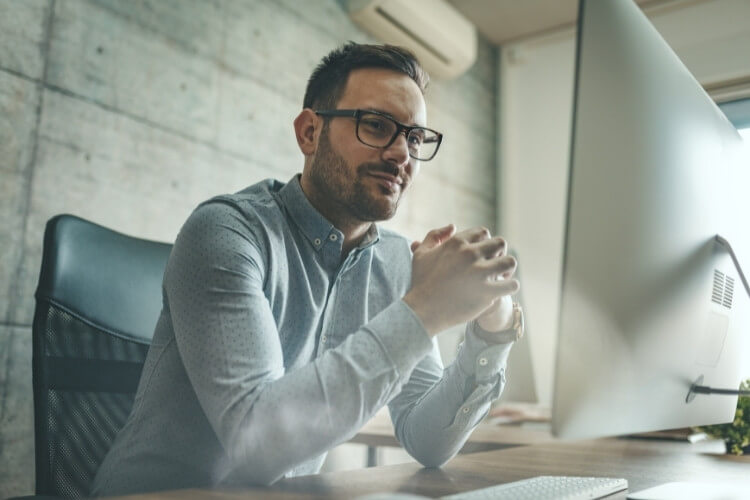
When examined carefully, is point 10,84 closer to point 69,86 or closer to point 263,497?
point 69,86

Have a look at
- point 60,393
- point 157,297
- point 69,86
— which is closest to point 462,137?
point 69,86

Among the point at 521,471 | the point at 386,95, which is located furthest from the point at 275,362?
the point at 386,95

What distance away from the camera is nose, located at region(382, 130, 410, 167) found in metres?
1.20

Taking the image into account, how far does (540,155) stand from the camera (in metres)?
4.07

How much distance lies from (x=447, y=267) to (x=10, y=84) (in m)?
1.54

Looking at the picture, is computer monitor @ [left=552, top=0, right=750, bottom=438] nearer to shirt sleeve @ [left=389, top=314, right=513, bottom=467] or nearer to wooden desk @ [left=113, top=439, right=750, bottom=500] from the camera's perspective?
wooden desk @ [left=113, top=439, right=750, bottom=500]

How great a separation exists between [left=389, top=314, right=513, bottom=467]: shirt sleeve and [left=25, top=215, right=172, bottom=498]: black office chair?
1.84ft

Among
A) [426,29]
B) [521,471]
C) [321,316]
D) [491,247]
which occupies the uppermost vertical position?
[426,29]

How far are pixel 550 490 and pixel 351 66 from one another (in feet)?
3.18

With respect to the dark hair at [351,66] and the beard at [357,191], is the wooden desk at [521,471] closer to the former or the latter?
the beard at [357,191]

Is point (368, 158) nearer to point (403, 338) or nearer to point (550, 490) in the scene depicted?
point (403, 338)

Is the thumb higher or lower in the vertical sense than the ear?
lower

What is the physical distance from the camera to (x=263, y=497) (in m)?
0.68

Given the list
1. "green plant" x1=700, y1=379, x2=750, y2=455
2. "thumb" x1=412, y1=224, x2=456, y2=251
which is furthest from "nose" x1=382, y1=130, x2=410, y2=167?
"green plant" x1=700, y1=379, x2=750, y2=455
